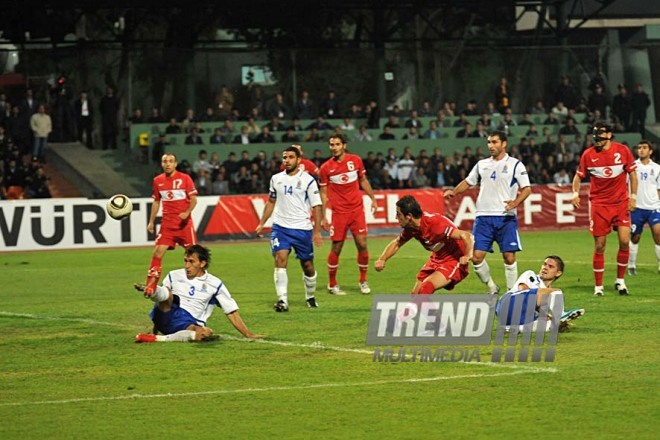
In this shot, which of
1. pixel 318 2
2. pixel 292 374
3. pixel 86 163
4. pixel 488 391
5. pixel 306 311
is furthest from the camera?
pixel 318 2

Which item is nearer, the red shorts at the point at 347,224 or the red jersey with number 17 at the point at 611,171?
the red jersey with number 17 at the point at 611,171

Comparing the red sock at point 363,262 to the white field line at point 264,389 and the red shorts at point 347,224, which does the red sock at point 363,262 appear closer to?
the red shorts at point 347,224

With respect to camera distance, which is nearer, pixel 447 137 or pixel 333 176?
pixel 333 176

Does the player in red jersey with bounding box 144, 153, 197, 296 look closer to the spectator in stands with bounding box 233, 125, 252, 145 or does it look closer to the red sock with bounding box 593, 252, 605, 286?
the red sock with bounding box 593, 252, 605, 286

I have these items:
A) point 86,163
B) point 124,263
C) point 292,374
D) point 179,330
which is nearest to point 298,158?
point 179,330

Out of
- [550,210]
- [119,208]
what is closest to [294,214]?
[119,208]

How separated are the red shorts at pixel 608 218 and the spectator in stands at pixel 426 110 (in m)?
22.2

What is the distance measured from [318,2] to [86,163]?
374 inches

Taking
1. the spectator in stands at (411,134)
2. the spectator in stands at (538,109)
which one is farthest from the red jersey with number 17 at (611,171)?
the spectator in stands at (538,109)

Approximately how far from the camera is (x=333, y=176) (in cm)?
1894

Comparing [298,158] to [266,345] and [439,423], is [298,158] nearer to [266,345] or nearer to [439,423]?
[266,345]

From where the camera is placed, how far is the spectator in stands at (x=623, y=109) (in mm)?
39781

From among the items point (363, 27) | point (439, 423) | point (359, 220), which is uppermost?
point (363, 27)

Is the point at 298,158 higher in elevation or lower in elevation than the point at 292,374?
higher
